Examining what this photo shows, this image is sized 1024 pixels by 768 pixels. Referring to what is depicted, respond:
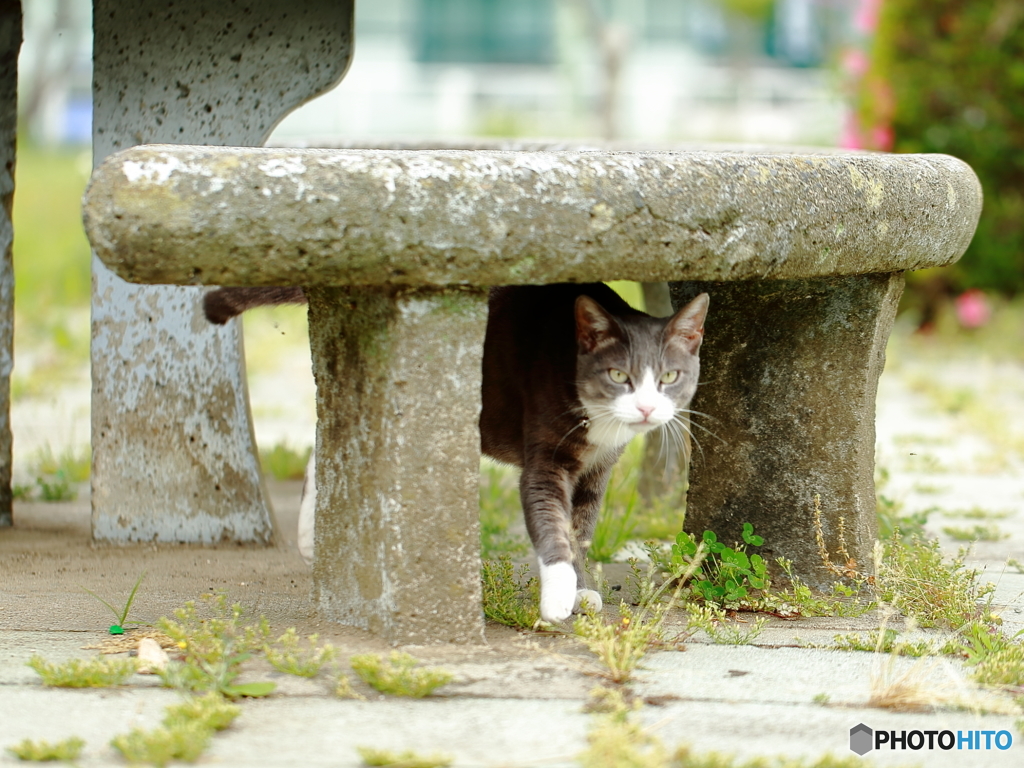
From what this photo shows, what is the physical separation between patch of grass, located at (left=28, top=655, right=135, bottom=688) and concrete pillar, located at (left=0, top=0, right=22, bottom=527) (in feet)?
4.41

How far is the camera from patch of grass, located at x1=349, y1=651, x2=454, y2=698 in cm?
198

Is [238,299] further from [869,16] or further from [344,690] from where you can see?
[869,16]

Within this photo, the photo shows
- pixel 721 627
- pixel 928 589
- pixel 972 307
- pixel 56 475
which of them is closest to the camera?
pixel 721 627

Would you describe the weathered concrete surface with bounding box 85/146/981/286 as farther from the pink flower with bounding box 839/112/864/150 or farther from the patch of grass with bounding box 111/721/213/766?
the pink flower with bounding box 839/112/864/150

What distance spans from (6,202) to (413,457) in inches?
67.0

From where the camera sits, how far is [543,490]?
104 inches

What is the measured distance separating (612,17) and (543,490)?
69.6ft

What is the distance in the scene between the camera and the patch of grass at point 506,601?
2398 millimetres

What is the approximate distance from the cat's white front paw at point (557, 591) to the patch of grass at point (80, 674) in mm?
801

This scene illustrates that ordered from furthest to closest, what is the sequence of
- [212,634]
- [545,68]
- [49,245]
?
[545,68] < [49,245] < [212,634]

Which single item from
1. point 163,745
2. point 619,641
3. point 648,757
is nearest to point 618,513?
point 619,641

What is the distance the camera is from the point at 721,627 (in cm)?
244

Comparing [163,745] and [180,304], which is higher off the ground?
[180,304]

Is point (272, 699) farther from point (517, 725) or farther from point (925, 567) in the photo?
point (925, 567)
